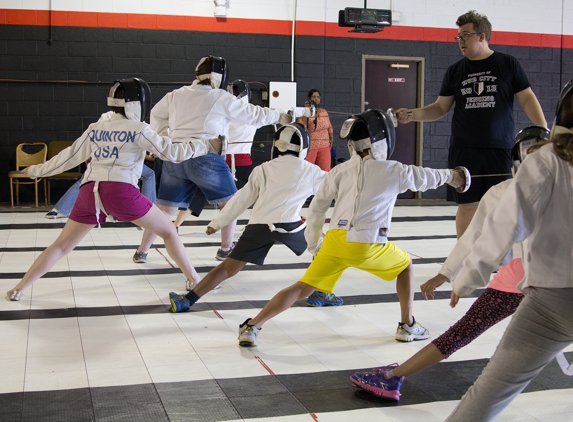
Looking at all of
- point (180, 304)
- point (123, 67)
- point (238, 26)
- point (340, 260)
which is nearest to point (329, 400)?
point (340, 260)

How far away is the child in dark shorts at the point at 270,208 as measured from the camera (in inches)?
142

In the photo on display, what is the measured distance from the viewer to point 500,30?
10.8m

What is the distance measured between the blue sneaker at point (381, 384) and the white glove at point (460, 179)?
1.04 m

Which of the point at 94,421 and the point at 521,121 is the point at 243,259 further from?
the point at 521,121

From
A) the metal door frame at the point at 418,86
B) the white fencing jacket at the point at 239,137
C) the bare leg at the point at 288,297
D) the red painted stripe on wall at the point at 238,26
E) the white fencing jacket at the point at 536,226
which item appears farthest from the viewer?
the metal door frame at the point at 418,86

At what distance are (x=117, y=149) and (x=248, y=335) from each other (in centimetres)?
134

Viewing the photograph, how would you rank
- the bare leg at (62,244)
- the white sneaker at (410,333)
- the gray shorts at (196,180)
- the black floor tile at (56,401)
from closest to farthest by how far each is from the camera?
the black floor tile at (56,401)
the white sneaker at (410,333)
the bare leg at (62,244)
the gray shorts at (196,180)

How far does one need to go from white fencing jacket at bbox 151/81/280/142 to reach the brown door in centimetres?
596

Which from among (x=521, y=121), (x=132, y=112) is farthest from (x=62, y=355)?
(x=521, y=121)

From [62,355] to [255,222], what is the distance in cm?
118

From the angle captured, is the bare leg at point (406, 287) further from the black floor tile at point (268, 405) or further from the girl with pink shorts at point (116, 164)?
the girl with pink shorts at point (116, 164)

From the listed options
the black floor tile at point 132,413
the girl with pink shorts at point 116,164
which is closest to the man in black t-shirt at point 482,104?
the girl with pink shorts at point 116,164

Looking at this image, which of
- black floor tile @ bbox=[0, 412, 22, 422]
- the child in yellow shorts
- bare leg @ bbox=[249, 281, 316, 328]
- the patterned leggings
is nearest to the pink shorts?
the child in yellow shorts

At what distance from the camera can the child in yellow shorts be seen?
9.91ft
